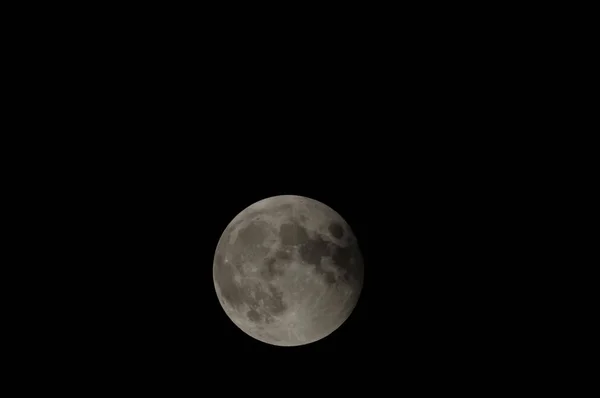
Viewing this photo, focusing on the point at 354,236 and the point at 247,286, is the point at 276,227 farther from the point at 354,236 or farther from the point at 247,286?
the point at 354,236

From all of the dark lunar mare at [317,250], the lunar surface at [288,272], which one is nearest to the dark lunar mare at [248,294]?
the lunar surface at [288,272]

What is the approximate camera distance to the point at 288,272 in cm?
447

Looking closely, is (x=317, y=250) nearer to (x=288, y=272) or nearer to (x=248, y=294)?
(x=288, y=272)

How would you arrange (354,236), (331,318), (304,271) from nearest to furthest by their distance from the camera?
1. (304,271)
2. (331,318)
3. (354,236)

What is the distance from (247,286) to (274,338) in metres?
0.70

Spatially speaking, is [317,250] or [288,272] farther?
[317,250]

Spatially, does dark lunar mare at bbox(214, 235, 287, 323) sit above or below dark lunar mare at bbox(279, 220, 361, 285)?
below

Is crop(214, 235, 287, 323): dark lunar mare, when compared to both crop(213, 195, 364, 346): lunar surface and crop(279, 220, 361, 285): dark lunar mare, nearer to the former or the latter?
crop(213, 195, 364, 346): lunar surface

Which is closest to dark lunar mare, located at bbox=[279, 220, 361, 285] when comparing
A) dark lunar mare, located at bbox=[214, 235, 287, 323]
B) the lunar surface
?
the lunar surface

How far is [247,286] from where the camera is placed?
462 centimetres

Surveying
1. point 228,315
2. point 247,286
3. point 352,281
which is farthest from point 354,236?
point 228,315

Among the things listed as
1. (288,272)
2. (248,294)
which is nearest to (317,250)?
(288,272)

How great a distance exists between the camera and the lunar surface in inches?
177

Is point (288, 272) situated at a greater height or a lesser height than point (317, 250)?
lesser
